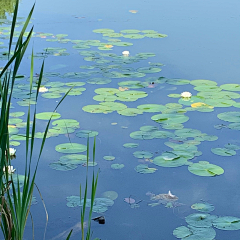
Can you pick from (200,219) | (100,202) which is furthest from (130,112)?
(200,219)

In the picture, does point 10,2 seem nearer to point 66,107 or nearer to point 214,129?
point 66,107

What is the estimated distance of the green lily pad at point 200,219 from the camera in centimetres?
175

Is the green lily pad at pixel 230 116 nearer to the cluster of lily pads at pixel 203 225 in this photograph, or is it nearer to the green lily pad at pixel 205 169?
the green lily pad at pixel 205 169

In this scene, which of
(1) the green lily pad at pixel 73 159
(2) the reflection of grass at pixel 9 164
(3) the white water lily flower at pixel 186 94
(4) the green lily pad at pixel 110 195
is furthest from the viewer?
(3) the white water lily flower at pixel 186 94

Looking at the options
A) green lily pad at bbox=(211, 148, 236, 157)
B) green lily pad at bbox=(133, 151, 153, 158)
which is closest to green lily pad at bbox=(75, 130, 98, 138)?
green lily pad at bbox=(133, 151, 153, 158)

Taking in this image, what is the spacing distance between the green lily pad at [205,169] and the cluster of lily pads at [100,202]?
17.9 inches

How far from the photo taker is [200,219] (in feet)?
5.84

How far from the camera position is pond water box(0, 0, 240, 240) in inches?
72.5

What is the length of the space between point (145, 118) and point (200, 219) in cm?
105

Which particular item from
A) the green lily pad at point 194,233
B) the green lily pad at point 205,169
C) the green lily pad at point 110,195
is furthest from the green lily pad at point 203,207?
the green lily pad at point 110,195

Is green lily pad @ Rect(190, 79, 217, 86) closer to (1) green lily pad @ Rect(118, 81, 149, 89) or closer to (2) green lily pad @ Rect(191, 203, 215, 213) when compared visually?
(1) green lily pad @ Rect(118, 81, 149, 89)

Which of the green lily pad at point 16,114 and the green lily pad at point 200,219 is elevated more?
the green lily pad at point 16,114

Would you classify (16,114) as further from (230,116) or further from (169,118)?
(230,116)

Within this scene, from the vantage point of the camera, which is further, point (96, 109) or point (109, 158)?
point (96, 109)
